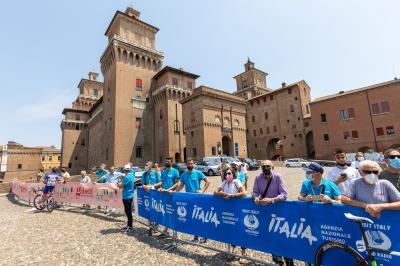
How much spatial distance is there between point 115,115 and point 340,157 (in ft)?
118

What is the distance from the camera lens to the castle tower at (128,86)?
121ft

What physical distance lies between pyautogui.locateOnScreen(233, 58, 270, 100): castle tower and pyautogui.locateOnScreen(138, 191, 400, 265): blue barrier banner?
191 feet

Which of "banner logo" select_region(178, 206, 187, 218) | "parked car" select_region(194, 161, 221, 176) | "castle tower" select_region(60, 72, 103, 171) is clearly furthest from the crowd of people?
"castle tower" select_region(60, 72, 103, 171)

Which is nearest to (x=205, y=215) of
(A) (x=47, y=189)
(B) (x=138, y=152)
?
(A) (x=47, y=189)

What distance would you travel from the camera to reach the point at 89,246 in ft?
18.7

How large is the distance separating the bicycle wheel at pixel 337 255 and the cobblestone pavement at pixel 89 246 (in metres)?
1.55

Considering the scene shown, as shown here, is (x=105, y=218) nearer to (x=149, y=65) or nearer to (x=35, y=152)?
(x=149, y=65)

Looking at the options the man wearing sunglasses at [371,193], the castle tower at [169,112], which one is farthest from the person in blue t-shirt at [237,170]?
the castle tower at [169,112]

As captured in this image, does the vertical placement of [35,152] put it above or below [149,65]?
below

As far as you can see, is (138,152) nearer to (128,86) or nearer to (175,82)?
(128,86)

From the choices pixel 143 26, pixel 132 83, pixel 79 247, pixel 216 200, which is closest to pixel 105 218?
pixel 79 247

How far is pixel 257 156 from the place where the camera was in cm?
5331

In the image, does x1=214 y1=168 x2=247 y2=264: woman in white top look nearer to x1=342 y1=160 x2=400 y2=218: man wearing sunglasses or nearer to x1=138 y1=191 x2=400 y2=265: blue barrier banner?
x1=138 y1=191 x2=400 y2=265: blue barrier banner

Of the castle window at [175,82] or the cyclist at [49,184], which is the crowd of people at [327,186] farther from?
the castle window at [175,82]
